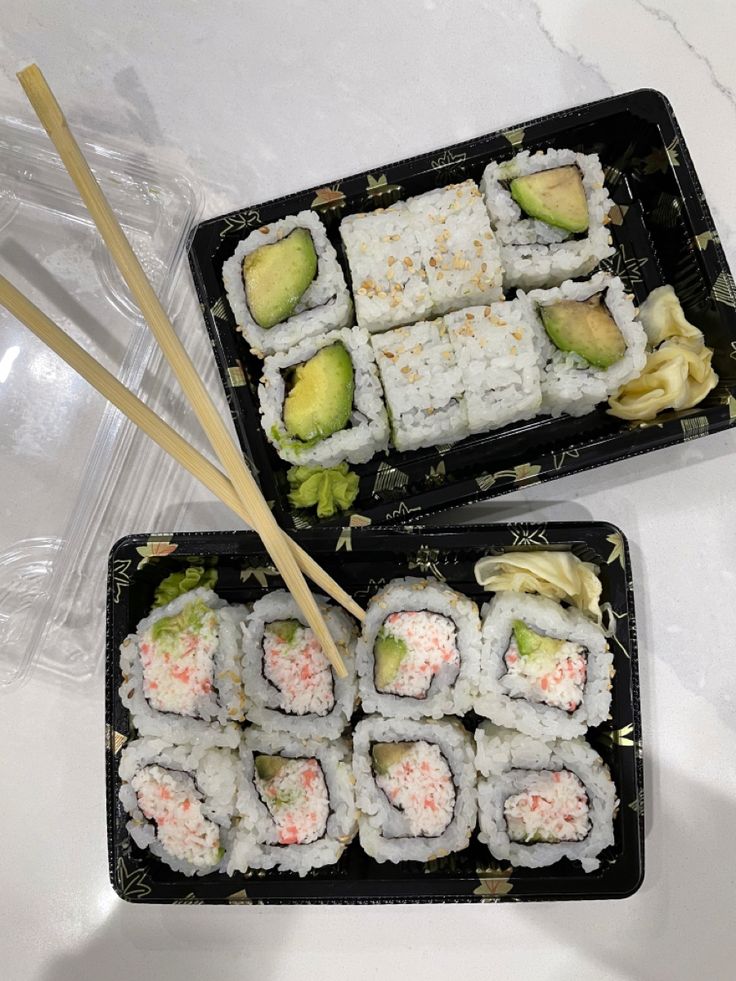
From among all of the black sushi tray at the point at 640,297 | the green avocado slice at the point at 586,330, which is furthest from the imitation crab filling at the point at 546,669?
the green avocado slice at the point at 586,330

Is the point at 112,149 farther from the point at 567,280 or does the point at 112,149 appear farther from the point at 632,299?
the point at 632,299

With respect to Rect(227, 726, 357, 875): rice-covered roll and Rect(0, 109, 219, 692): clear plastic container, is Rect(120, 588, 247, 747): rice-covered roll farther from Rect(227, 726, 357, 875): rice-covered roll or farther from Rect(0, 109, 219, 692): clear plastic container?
Rect(0, 109, 219, 692): clear plastic container

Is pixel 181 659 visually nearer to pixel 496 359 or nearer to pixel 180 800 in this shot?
pixel 180 800

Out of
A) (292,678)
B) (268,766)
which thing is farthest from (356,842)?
(292,678)

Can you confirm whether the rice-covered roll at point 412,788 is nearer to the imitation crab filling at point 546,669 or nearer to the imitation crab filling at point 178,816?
the imitation crab filling at point 546,669

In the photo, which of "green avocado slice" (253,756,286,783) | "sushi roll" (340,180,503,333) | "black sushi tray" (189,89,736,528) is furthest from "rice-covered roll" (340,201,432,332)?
"green avocado slice" (253,756,286,783)

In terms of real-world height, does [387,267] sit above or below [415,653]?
above
